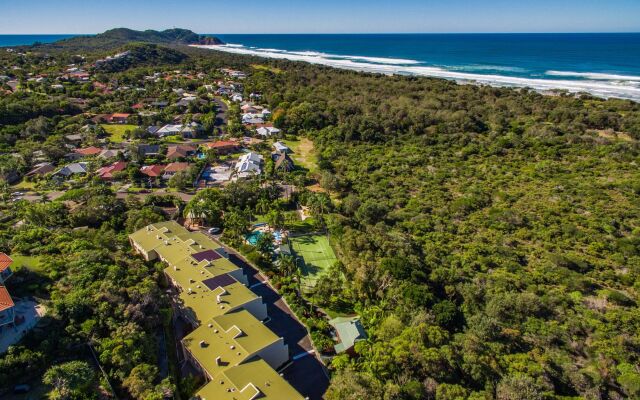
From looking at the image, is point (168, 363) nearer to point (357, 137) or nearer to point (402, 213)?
point (402, 213)

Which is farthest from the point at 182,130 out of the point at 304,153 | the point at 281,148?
the point at 304,153

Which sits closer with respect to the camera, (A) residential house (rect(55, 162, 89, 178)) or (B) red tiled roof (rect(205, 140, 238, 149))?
(A) residential house (rect(55, 162, 89, 178))

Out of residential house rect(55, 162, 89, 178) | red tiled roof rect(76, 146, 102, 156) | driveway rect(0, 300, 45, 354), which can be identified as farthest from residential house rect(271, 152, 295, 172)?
driveway rect(0, 300, 45, 354)

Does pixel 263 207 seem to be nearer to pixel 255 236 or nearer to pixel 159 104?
pixel 255 236

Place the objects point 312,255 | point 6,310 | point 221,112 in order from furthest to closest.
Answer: point 221,112 < point 312,255 < point 6,310

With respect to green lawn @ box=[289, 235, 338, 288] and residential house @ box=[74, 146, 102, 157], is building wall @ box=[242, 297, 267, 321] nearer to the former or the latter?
green lawn @ box=[289, 235, 338, 288]

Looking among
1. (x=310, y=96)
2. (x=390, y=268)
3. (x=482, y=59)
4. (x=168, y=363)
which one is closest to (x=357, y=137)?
(x=310, y=96)

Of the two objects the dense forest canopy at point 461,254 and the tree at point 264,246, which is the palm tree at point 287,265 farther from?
the dense forest canopy at point 461,254
